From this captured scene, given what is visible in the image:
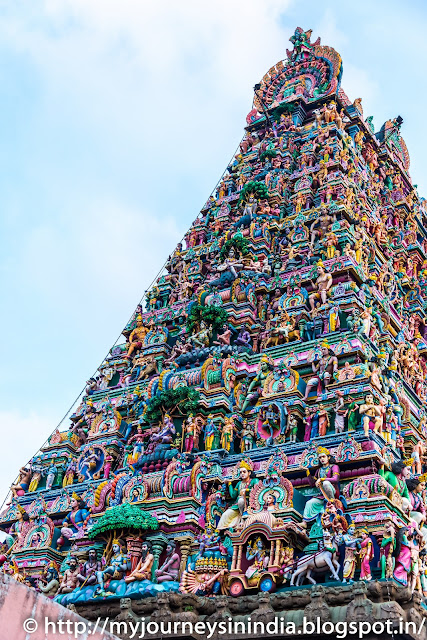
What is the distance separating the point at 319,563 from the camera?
15328 mm

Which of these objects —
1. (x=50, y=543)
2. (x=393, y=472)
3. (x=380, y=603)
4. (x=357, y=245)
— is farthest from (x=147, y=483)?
(x=357, y=245)

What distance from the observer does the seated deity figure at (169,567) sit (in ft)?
55.1

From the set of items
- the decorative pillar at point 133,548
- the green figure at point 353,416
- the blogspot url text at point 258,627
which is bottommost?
the blogspot url text at point 258,627

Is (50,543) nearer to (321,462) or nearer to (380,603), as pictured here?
(321,462)

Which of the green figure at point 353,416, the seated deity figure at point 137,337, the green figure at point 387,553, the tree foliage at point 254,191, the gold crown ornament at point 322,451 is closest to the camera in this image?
the green figure at point 387,553

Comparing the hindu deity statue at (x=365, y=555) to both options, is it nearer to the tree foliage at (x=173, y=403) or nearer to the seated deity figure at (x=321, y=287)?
the tree foliage at (x=173, y=403)

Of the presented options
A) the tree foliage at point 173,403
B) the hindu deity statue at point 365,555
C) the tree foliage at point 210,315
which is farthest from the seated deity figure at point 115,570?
the tree foliage at point 210,315

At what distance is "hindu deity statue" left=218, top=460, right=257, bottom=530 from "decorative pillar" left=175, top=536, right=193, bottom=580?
76 centimetres

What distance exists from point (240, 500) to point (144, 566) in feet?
8.31

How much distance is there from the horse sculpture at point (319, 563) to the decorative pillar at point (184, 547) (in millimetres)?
2715

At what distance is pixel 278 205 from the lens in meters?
29.7

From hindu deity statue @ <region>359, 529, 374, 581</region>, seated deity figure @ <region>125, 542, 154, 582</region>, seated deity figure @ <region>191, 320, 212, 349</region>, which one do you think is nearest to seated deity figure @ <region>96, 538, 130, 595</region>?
seated deity figure @ <region>125, 542, 154, 582</region>

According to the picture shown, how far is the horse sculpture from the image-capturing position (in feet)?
50.3

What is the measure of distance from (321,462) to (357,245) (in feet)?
31.9
